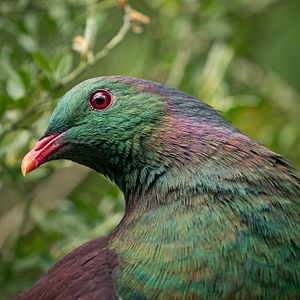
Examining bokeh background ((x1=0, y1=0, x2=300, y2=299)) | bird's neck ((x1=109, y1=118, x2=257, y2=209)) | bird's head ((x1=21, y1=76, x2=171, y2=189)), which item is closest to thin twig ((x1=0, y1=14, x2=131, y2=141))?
bokeh background ((x1=0, y1=0, x2=300, y2=299))

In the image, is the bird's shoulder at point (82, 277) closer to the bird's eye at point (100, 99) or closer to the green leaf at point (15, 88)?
the bird's eye at point (100, 99)

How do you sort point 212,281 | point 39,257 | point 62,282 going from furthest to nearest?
point 39,257
point 62,282
point 212,281

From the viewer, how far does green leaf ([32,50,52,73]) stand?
3654 mm

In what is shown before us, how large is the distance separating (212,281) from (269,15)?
313 centimetres

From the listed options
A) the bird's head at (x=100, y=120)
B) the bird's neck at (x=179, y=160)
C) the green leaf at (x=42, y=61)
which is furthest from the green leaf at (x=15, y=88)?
the bird's neck at (x=179, y=160)

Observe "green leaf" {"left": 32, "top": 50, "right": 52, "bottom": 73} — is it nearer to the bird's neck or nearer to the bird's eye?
the bird's eye

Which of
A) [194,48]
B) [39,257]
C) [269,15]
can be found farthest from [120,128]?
[269,15]

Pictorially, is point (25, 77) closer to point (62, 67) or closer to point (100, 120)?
point (62, 67)

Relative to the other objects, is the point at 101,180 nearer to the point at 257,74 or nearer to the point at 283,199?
the point at 257,74

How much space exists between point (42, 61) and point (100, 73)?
79.5 inches

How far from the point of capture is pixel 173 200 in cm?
311

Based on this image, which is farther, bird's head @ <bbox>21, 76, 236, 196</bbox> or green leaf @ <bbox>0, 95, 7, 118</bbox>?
green leaf @ <bbox>0, 95, 7, 118</bbox>

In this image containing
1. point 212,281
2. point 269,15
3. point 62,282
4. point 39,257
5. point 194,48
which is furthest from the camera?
point 269,15

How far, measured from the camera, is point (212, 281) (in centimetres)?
293
